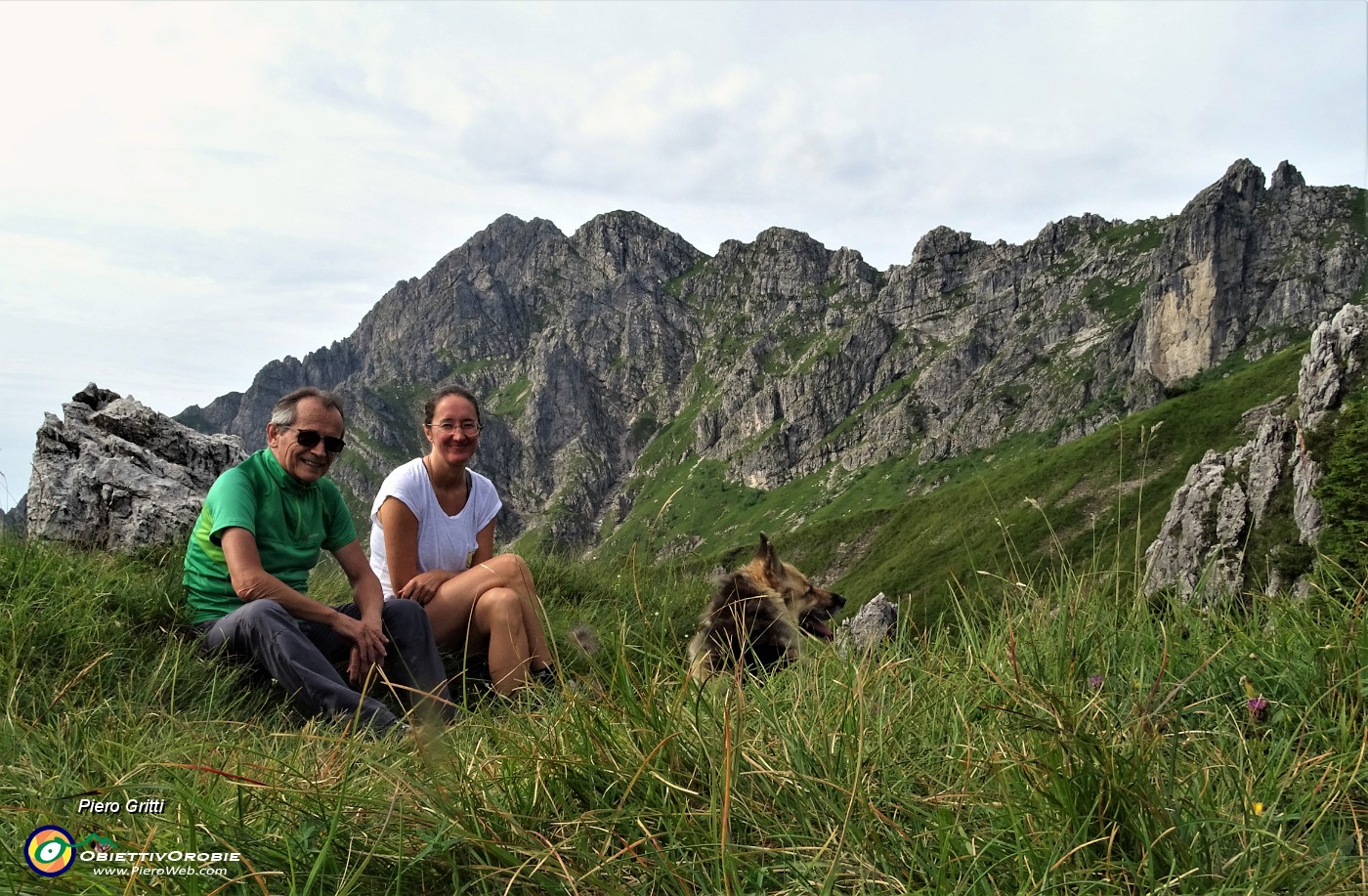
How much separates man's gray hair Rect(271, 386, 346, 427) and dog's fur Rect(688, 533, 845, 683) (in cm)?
330

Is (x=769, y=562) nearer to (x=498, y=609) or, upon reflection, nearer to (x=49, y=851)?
(x=498, y=609)

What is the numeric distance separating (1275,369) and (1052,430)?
82814 mm

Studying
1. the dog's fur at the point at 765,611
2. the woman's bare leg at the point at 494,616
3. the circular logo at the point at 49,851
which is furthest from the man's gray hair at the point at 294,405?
the circular logo at the point at 49,851

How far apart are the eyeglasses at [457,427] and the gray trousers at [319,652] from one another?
1.61 m

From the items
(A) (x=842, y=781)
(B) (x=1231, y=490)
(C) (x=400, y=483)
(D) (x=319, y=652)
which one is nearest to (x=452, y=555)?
(C) (x=400, y=483)

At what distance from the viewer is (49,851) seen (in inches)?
81.0

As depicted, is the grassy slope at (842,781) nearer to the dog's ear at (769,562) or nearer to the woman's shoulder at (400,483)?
the dog's ear at (769,562)

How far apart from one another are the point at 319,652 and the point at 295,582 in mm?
1195

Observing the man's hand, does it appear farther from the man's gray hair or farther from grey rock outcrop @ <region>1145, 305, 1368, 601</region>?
grey rock outcrop @ <region>1145, 305, 1368, 601</region>

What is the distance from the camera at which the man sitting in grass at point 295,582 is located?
5109mm

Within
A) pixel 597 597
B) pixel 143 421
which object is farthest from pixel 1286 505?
pixel 143 421

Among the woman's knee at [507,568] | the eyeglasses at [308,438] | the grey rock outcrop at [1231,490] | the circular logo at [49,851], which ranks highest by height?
the eyeglasses at [308,438]

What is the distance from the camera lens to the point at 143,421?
9.81 meters

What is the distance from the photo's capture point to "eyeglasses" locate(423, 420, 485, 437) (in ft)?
21.8
